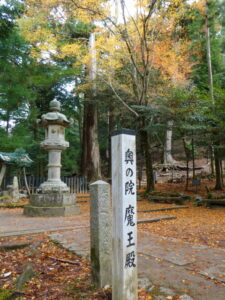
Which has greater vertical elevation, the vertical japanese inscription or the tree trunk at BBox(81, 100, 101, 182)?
the tree trunk at BBox(81, 100, 101, 182)

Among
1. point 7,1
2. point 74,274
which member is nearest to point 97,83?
point 7,1

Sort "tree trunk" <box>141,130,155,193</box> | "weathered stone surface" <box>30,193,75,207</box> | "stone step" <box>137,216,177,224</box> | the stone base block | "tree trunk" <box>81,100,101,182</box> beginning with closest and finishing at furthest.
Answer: "stone step" <box>137,216,177,224</box> < the stone base block < "weathered stone surface" <box>30,193,75,207</box> < "tree trunk" <box>141,130,155,193</box> < "tree trunk" <box>81,100,101,182</box>

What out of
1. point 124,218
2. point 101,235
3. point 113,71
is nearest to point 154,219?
point 101,235

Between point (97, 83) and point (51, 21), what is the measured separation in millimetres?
4651

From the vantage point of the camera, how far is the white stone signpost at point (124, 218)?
2.42m

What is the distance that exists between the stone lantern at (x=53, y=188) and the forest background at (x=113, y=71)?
3038 millimetres

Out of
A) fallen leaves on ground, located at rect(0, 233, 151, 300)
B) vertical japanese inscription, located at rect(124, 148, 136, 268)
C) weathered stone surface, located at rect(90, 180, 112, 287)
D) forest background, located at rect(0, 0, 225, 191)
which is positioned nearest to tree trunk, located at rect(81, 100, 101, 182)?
forest background, located at rect(0, 0, 225, 191)

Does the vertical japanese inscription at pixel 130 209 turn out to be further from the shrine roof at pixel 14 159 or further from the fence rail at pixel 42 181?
the fence rail at pixel 42 181

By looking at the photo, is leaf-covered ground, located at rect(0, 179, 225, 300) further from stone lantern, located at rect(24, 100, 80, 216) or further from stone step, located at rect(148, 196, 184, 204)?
stone step, located at rect(148, 196, 184, 204)

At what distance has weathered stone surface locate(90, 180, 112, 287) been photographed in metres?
2.90

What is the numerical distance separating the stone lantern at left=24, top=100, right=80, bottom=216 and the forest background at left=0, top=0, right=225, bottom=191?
Result: 9.97 ft

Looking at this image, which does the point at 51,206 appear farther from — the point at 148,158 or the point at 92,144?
the point at 92,144

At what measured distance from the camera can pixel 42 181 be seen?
50.1 ft

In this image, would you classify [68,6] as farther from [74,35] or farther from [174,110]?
[174,110]
